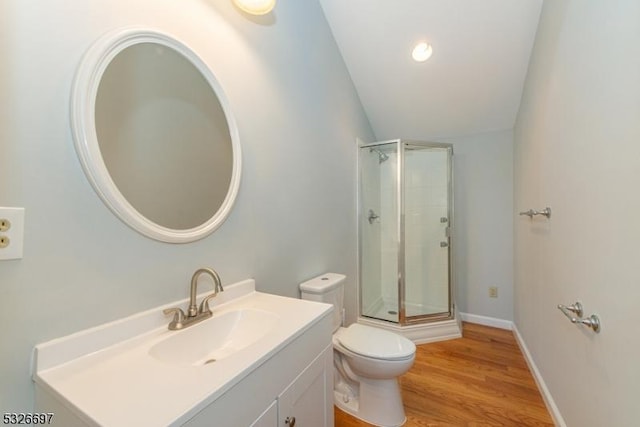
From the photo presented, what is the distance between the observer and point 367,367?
1474 mm

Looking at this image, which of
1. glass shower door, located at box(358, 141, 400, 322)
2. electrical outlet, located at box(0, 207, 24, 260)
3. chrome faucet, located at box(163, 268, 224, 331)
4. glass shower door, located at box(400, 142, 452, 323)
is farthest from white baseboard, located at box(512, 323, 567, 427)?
electrical outlet, located at box(0, 207, 24, 260)

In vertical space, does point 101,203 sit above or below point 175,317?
above

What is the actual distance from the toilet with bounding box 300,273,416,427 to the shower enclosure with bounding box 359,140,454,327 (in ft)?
2.96

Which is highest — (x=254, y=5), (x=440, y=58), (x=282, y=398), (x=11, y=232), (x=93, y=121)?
(x=440, y=58)

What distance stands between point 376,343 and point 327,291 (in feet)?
1.30

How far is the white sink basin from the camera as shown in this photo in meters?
0.90

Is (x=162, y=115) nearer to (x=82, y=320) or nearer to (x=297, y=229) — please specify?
(x=82, y=320)

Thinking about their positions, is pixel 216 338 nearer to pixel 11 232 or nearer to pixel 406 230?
pixel 11 232

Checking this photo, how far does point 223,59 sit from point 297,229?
0.94m

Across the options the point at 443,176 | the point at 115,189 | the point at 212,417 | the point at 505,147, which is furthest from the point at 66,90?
the point at 505,147

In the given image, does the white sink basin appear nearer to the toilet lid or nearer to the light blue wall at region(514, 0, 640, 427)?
the toilet lid

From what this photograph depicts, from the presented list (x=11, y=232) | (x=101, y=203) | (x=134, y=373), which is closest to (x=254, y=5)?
(x=101, y=203)

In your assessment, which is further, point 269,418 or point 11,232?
point 269,418

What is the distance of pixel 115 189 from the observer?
0.83 metres
